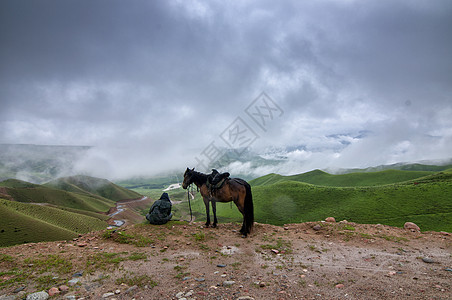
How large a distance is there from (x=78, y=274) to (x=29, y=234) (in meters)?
45.4

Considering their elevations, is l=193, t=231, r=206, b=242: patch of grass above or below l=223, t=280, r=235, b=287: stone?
above

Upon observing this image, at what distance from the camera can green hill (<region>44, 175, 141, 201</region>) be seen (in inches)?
6570

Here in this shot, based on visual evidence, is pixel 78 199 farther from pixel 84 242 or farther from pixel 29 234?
pixel 84 242

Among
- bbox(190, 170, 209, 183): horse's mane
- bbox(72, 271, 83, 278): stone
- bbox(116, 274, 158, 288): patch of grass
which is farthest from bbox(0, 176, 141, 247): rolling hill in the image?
bbox(116, 274, 158, 288): patch of grass

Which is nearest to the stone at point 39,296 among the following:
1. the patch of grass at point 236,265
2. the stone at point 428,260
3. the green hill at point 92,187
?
the patch of grass at point 236,265

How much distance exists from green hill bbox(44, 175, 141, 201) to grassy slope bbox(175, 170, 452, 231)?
6087 inches

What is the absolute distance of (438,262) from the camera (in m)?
8.01

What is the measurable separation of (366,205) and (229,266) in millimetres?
41568

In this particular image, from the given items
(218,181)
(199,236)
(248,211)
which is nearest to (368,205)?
(248,211)

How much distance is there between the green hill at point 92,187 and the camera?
166875mm

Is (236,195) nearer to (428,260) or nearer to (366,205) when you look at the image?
(428,260)

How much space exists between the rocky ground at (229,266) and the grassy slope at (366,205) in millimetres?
25374

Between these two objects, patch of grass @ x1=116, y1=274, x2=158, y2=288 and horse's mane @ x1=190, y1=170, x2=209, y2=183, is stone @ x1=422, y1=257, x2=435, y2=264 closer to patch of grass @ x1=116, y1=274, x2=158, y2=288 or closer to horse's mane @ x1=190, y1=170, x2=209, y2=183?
patch of grass @ x1=116, y1=274, x2=158, y2=288

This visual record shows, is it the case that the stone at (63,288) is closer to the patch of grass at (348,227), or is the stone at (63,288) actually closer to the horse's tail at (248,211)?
the horse's tail at (248,211)
